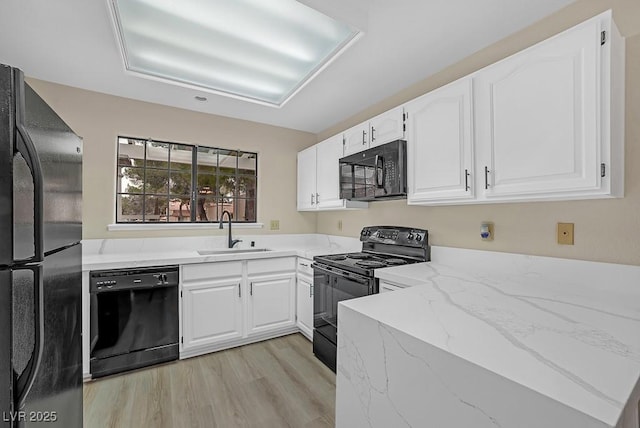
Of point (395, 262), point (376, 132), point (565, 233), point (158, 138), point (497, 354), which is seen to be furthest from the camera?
point (158, 138)

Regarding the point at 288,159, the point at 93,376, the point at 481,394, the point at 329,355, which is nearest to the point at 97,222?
the point at 93,376

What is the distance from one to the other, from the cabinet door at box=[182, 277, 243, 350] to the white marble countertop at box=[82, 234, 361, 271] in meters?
0.25

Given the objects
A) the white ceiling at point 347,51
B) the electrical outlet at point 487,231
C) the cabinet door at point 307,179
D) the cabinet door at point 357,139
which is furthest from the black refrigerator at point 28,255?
the cabinet door at point 307,179

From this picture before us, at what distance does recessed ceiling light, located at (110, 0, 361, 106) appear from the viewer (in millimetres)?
1725

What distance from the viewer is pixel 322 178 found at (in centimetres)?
324

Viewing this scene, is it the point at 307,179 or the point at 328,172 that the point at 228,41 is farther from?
the point at 307,179

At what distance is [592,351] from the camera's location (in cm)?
81

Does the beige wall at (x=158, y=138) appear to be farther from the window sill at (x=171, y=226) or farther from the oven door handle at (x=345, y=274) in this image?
the oven door handle at (x=345, y=274)

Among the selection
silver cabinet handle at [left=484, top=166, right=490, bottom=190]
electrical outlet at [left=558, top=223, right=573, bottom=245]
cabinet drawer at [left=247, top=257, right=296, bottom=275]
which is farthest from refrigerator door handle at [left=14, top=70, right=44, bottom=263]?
electrical outlet at [left=558, top=223, right=573, bottom=245]

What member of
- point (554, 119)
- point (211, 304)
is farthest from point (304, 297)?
point (554, 119)

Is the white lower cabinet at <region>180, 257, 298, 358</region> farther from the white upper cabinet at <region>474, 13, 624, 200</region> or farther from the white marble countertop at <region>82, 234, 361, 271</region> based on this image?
the white upper cabinet at <region>474, 13, 624, 200</region>

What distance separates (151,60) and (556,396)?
2.88 m

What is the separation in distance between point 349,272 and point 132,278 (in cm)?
170

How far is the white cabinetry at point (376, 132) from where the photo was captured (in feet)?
7.53
